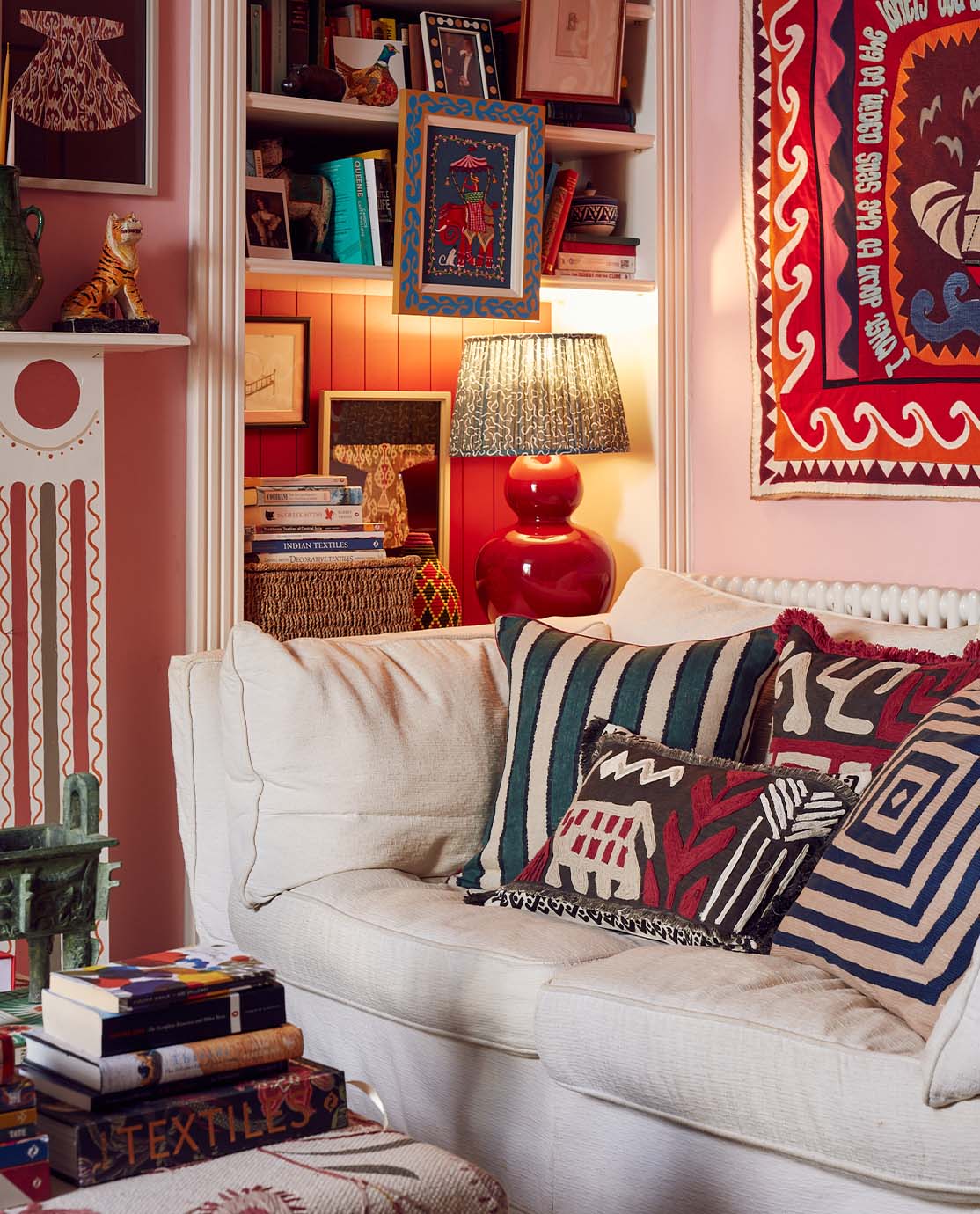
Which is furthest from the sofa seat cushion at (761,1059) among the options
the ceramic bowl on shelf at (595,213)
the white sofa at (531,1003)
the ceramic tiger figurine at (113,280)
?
the ceramic bowl on shelf at (595,213)

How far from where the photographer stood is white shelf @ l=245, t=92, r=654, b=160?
3158mm

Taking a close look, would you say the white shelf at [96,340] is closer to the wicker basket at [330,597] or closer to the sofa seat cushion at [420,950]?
the wicker basket at [330,597]

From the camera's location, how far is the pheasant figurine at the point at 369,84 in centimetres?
332

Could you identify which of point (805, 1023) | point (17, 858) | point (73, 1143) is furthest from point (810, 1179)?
point (17, 858)

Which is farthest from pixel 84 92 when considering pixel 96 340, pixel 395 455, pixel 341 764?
pixel 341 764

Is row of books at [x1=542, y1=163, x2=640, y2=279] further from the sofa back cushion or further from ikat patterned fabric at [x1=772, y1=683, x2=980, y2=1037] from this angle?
ikat patterned fabric at [x1=772, y1=683, x2=980, y2=1037]

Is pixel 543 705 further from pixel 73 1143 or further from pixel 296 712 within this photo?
pixel 73 1143

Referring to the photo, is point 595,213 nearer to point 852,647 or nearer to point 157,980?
point 852,647

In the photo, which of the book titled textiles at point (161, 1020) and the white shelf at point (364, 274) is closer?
the book titled textiles at point (161, 1020)

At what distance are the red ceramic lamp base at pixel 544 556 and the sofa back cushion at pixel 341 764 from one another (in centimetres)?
78

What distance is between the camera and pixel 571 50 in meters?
3.44

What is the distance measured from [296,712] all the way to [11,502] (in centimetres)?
78

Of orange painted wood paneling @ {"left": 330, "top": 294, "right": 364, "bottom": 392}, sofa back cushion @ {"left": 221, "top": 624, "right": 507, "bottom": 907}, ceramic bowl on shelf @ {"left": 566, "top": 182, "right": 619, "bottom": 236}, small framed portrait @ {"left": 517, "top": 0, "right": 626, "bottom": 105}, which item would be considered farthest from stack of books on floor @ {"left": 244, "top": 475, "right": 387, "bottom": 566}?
small framed portrait @ {"left": 517, "top": 0, "right": 626, "bottom": 105}

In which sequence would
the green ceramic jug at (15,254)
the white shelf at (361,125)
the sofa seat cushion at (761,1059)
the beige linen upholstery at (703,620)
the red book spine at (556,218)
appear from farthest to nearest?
the red book spine at (556,218), the white shelf at (361,125), the green ceramic jug at (15,254), the beige linen upholstery at (703,620), the sofa seat cushion at (761,1059)
